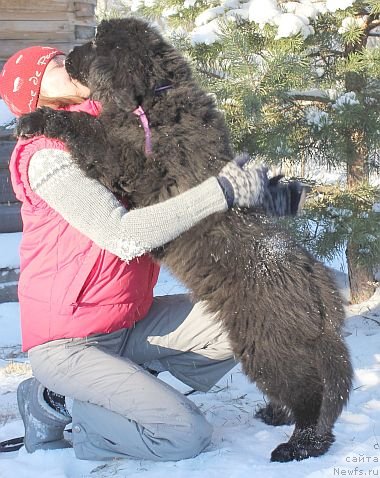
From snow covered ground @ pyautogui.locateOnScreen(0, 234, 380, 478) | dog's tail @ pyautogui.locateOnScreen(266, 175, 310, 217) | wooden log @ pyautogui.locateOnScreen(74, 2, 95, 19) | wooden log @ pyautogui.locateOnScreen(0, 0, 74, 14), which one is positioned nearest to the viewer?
snow covered ground @ pyautogui.locateOnScreen(0, 234, 380, 478)

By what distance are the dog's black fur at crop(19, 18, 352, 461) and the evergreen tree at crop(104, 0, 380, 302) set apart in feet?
3.45

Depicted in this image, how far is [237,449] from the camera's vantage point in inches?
88.2

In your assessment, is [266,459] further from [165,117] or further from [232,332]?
[165,117]

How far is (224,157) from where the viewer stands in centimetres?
223

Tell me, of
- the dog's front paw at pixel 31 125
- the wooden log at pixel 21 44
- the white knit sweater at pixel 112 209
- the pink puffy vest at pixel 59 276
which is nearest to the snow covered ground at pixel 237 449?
the pink puffy vest at pixel 59 276

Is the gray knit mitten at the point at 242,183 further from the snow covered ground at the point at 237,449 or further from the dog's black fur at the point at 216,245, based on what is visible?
the snow covered ground at the point at 237,449

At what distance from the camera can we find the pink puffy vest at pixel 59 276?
2.16 meters

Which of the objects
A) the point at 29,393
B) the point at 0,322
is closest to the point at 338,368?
the point at 29,393

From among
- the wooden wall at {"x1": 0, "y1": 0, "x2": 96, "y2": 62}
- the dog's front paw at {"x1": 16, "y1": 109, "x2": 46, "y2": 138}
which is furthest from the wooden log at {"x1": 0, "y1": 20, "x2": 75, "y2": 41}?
the dog's front paw at {"x1": 16, "y1": 109, "x2": 46, "y2": 138}

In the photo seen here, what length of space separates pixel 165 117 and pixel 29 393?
1121mm

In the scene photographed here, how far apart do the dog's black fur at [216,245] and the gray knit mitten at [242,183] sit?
0.05m

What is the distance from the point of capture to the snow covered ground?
2.06 metres

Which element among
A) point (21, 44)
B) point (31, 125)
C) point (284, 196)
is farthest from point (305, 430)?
point (21, 44)

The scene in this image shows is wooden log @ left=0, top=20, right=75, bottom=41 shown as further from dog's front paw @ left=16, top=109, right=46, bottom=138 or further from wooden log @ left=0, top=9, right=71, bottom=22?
dog's front paw @ left=16, top=109, right=46, bottom=138
